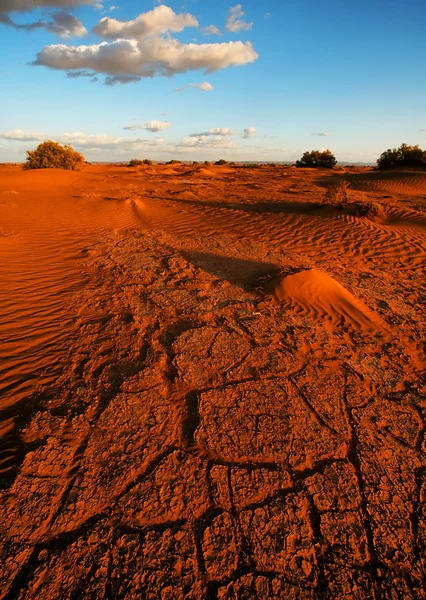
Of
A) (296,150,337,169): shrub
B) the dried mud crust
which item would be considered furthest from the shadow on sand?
(296,150,337,169): shrub

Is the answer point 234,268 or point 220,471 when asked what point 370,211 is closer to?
point 234,268

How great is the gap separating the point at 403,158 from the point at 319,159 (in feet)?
31.9

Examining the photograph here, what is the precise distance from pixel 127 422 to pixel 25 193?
1480 centimetres

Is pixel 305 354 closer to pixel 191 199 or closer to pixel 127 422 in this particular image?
pixel 127 422

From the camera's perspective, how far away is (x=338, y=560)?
1968 millimetres

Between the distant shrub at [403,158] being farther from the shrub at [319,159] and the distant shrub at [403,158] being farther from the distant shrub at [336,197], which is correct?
the distant shrub at [336,197]

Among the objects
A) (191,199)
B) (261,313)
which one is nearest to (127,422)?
(261,313)

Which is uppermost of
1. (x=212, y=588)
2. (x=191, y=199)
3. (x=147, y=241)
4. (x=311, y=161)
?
(x=311, y=161)

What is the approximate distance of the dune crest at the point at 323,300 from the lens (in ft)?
15.1

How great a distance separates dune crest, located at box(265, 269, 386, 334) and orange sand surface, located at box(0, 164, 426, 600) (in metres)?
0.03

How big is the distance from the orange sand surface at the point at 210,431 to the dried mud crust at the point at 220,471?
0.01m

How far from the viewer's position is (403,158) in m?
23.7

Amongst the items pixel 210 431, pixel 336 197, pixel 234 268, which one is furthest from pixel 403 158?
pixel 210 431

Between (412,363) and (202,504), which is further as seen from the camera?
(412,363)
